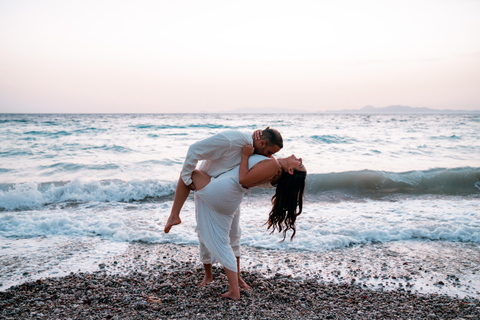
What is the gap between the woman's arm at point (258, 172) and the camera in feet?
10.4

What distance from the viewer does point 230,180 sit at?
3252 millimetres

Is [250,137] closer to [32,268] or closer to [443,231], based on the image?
[32,268]

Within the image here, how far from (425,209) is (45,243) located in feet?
24.8

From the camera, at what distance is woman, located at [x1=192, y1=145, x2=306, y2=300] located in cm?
322

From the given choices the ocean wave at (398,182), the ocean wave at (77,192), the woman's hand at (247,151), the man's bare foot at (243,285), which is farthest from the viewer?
the ocean wave at (398,182)

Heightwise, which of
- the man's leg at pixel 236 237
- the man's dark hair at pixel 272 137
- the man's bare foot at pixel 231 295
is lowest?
the man's bare foot at pixel 231 295

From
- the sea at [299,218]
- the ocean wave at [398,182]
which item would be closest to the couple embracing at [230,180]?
the sea at [299,218]

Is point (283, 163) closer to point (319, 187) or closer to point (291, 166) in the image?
point (291, 166)

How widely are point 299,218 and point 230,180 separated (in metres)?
3.77

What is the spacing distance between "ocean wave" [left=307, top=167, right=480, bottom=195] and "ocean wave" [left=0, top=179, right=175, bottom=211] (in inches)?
183

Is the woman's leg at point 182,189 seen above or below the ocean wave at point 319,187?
above

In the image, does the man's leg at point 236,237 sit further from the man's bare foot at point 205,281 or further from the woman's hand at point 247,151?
the woman's hand at point 247,151

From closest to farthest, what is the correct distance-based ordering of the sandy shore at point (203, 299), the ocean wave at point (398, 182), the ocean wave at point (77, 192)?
the sandy shore at point (203, 299)
the ocean wave at point (77, 192)
the ocean wave at point (398, 182)

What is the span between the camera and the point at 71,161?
12.4 metres
